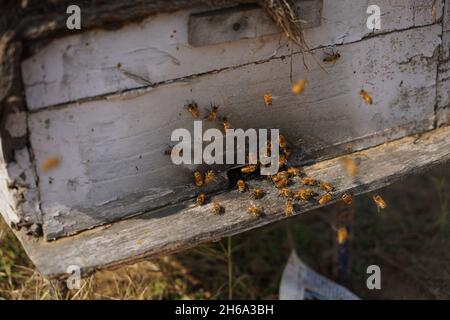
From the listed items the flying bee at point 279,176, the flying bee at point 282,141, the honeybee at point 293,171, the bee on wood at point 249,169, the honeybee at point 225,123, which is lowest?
the flying bee at point 279,176

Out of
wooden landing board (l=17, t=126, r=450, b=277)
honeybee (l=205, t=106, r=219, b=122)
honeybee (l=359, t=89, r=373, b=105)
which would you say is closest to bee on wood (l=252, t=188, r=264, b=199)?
wooden landing board (l=17, t=126, r=450, b=277)

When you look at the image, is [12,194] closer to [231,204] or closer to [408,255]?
[231,204]

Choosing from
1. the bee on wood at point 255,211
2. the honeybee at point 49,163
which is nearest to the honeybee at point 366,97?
the bee on wood at point 255,211

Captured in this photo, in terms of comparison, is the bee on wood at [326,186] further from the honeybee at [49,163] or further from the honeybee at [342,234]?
the honeybee at [49,163]

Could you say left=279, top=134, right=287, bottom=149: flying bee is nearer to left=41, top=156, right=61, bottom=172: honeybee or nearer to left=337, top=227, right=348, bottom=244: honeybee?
left=337, top=227, right=348, bottom=244: honeybee

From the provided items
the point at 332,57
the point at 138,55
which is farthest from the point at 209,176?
the point at 332,57

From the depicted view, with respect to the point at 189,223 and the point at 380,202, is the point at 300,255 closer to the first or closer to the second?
the point at 380,202
